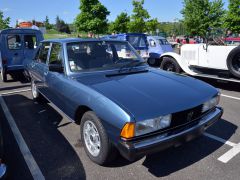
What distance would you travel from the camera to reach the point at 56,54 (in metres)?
→ 4.15

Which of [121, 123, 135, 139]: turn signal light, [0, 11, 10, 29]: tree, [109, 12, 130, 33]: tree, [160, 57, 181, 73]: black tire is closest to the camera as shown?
[121, 123, 135, 139]: turn signal light

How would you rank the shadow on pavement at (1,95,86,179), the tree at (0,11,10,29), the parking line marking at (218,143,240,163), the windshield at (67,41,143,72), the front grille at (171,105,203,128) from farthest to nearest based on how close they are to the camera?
the tree at (0,11,10,29), the windshield at (67,41,143,72), the parking line marking at (218,143,240,163), the shadow on pavement at (1,95,86,179), the front grille at (171,105,203,128)

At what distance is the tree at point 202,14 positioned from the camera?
2641 cm

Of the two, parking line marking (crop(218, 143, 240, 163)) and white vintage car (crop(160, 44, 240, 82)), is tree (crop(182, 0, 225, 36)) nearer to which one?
white vintage car (crop(160, 44, 240, 82))

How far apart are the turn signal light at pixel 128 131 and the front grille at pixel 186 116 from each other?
0.53m

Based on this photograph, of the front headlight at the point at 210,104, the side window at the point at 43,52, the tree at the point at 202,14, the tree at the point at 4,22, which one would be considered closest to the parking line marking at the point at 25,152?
the side window at the point at 43,52

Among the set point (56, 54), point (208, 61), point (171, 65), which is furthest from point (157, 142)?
point (171, 65)

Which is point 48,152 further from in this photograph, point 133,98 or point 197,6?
point 197,6

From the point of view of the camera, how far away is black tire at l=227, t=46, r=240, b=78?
6191 mm

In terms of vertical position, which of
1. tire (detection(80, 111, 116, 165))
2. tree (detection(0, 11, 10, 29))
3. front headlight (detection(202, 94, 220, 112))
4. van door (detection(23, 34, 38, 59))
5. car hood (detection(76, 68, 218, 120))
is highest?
tree (detection(0, 11, 10, 29))

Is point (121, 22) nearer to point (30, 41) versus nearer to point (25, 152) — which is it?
point (30, 41)

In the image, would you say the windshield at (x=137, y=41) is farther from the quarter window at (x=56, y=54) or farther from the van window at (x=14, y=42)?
the quarter window at (x=56, y=54)

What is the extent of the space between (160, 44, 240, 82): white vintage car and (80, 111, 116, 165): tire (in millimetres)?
4723

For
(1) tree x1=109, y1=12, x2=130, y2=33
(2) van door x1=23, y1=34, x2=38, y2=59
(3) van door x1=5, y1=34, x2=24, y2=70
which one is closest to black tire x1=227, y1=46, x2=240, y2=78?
(2) van door x1=23, y1=34, x2=38, y2=59
